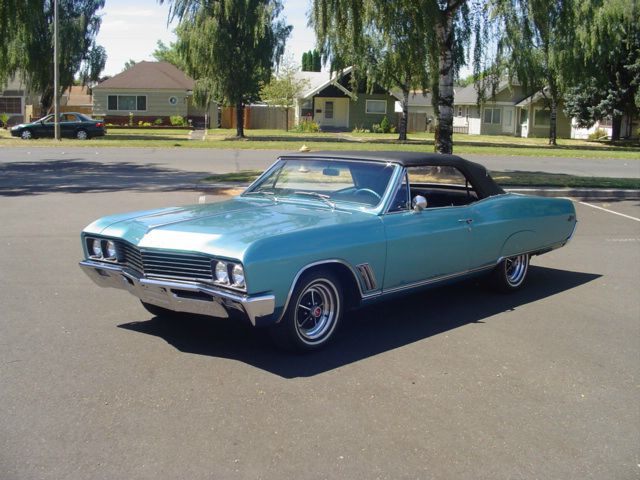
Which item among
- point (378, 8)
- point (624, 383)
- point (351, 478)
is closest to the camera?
point (351, 478)

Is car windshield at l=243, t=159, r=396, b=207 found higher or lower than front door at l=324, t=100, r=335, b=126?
lower

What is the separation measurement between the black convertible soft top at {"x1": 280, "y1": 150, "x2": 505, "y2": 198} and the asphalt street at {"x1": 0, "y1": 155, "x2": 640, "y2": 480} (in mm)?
1071

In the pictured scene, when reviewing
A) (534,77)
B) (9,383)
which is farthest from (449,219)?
(534,77)

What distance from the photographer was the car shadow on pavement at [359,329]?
17.4 feet

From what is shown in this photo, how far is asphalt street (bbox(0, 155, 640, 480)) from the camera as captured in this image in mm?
3760

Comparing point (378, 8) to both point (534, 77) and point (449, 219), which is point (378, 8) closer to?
point (449, 219)

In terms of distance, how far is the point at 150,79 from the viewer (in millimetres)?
55062

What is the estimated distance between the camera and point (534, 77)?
3109cm

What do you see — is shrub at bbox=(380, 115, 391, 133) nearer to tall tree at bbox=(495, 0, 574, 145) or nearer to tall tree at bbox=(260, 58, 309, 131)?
tall tree at bbox=(260, 58, 309, 131)

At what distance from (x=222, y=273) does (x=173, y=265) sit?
1.35 ft

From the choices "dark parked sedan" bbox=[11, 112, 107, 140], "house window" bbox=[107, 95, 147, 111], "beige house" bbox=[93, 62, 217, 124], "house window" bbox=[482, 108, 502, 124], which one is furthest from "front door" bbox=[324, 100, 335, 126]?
"dark parked sedan" bbox=[11, 112, 107, 140]

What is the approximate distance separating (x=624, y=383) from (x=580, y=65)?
37.5 metres

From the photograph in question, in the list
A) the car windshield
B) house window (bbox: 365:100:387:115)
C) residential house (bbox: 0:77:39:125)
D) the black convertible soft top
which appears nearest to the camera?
the car windshield

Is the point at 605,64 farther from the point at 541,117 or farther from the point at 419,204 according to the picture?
the point at 419,204
